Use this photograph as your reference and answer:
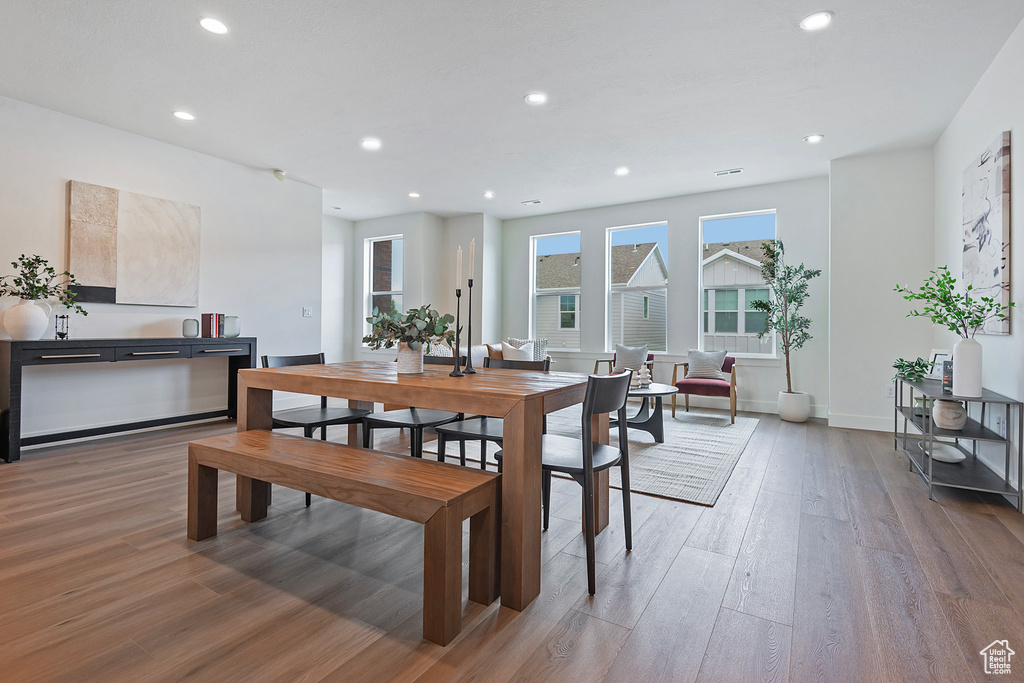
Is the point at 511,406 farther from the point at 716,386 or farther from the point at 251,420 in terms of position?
the point at 716,386

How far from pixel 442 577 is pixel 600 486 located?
3.38ft

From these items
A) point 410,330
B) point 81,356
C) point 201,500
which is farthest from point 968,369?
point 81,356

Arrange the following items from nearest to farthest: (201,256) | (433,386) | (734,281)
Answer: (433,386), (201,256), (734,281)

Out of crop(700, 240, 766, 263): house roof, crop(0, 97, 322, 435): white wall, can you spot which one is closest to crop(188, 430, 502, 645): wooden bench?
crop(0, 97, 322, 435): white wall

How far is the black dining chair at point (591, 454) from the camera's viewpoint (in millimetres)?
1698

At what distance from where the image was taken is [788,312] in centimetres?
542

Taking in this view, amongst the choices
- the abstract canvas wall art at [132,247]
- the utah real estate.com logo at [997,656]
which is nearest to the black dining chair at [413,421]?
the utah real estate.com logo at [997,656]

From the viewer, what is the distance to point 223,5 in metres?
2.51

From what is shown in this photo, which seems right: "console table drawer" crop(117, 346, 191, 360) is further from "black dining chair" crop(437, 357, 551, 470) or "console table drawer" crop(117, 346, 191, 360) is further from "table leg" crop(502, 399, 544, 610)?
"table leg" crop(502, 399, 544, 610)

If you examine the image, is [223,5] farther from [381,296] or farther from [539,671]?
[381,296]

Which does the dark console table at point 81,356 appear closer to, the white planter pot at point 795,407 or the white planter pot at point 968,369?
the white planter pot at point 968,369

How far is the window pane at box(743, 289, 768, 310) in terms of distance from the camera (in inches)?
229

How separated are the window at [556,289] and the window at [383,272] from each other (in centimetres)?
217

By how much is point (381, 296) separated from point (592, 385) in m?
6.78
